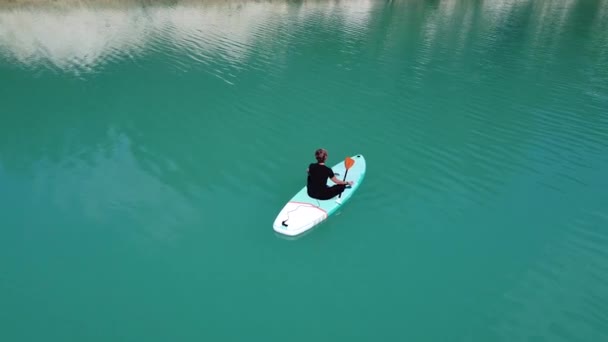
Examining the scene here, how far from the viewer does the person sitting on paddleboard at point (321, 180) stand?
9.89 m

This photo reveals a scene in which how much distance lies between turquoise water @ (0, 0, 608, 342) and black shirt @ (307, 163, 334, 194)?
1231mm

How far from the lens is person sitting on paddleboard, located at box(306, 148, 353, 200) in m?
9.89

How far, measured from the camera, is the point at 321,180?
10.1 m

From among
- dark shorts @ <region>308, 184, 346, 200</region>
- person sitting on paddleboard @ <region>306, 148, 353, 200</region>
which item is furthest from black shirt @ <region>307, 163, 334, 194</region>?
dark shorts @ <region>308, 184, 346, 200</region>

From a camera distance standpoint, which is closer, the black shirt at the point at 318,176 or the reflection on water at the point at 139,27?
the black shirt at the point at 318,176

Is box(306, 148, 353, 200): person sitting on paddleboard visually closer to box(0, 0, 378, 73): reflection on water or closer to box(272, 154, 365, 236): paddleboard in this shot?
box(272, 154, 365, 236): paddleboard

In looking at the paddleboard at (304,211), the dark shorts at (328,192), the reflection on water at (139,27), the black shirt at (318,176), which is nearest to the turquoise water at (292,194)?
the paddleboard at (304,211)

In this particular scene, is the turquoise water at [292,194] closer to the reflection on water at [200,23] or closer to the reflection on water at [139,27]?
the reflection on water at [139,27]

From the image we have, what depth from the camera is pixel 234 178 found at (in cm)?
1252

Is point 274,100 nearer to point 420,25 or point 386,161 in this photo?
point 386,161

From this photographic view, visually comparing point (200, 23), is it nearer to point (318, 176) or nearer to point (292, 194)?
point (292, 194)

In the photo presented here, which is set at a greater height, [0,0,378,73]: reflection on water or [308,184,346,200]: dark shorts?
[0,0,378,73]: reflection on water

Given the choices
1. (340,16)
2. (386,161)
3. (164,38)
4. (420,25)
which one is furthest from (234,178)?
(340,16)

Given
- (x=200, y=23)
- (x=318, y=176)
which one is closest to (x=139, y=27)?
(x=200, y=23)
